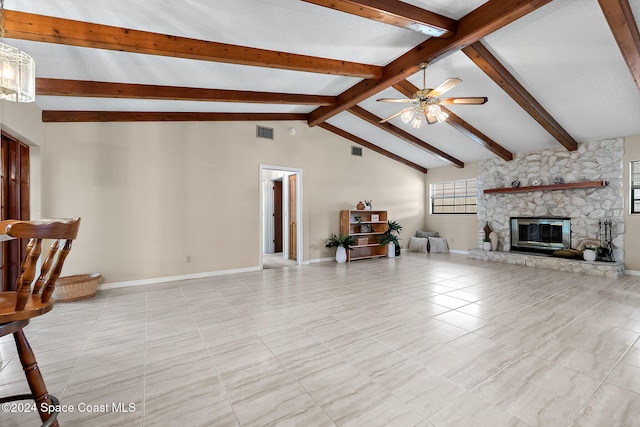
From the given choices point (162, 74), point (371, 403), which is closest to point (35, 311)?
point (371, 403)

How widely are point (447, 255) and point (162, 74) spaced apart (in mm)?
7530

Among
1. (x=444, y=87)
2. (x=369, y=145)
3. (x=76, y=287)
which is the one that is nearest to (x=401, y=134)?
(x=369, y=145)

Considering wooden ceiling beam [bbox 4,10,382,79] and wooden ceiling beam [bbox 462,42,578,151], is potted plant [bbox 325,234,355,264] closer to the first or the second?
wooden ceiling beam [bbox 4,10,382,79]

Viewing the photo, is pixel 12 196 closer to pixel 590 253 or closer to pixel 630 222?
pixel 590 253

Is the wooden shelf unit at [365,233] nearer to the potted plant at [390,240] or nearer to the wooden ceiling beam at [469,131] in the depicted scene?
the potted plant at [390,240]

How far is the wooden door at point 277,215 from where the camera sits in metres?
8.33

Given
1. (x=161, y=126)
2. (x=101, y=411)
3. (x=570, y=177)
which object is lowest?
(x=101, y=411)

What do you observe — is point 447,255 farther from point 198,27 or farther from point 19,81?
point 19,81

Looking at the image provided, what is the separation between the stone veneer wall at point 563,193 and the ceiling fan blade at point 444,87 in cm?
463

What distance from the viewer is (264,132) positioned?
5.95 m

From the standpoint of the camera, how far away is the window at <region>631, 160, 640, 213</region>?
211 inches

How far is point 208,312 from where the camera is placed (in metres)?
3.42


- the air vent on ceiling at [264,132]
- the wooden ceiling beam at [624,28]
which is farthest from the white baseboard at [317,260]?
→ the wooden ceiling beam at [624,28]

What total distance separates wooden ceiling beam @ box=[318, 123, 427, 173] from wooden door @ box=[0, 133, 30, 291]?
5.16 metres
